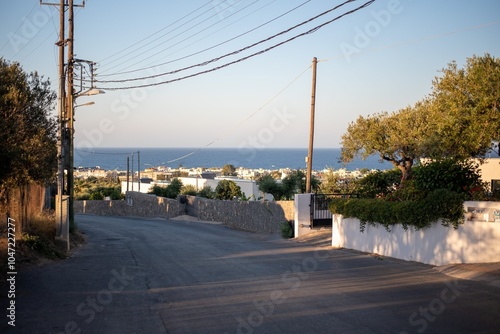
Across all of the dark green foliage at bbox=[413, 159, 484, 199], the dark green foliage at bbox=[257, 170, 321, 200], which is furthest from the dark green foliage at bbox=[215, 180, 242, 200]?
the dark green foliage at bbox=[413, 159, 484, 199]

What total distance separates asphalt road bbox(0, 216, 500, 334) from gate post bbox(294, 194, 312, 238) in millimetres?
6427

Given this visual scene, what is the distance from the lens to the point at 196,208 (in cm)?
3903

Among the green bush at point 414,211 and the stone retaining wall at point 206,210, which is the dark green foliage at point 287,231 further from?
the green bush at point 414,211

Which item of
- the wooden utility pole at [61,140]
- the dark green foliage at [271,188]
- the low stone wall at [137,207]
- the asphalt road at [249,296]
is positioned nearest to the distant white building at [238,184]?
the dark green foliage at [271,188]

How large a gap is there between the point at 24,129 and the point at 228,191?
1043 inches

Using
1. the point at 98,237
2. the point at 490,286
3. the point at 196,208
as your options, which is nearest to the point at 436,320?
the point at 490,286

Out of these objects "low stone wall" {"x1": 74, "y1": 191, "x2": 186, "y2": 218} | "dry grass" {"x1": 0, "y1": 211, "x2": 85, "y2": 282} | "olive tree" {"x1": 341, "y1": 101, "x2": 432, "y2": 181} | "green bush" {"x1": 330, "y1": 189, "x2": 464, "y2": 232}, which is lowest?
"low stone wall" {"x1": 74, "y1": 191, "x2": 186, "y2": 218}

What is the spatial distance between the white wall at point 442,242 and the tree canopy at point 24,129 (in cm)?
1035

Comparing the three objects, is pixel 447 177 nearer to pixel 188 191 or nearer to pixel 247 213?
pixel 247 213

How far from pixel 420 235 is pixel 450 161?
2.56 metres

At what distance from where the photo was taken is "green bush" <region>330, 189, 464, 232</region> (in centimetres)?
1376

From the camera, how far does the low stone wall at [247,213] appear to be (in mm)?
28188

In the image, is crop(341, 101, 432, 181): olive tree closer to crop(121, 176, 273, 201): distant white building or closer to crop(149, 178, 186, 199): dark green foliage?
crop(121, 176, 273, 201): distant white building

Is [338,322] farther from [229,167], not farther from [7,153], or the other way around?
[229,167]
